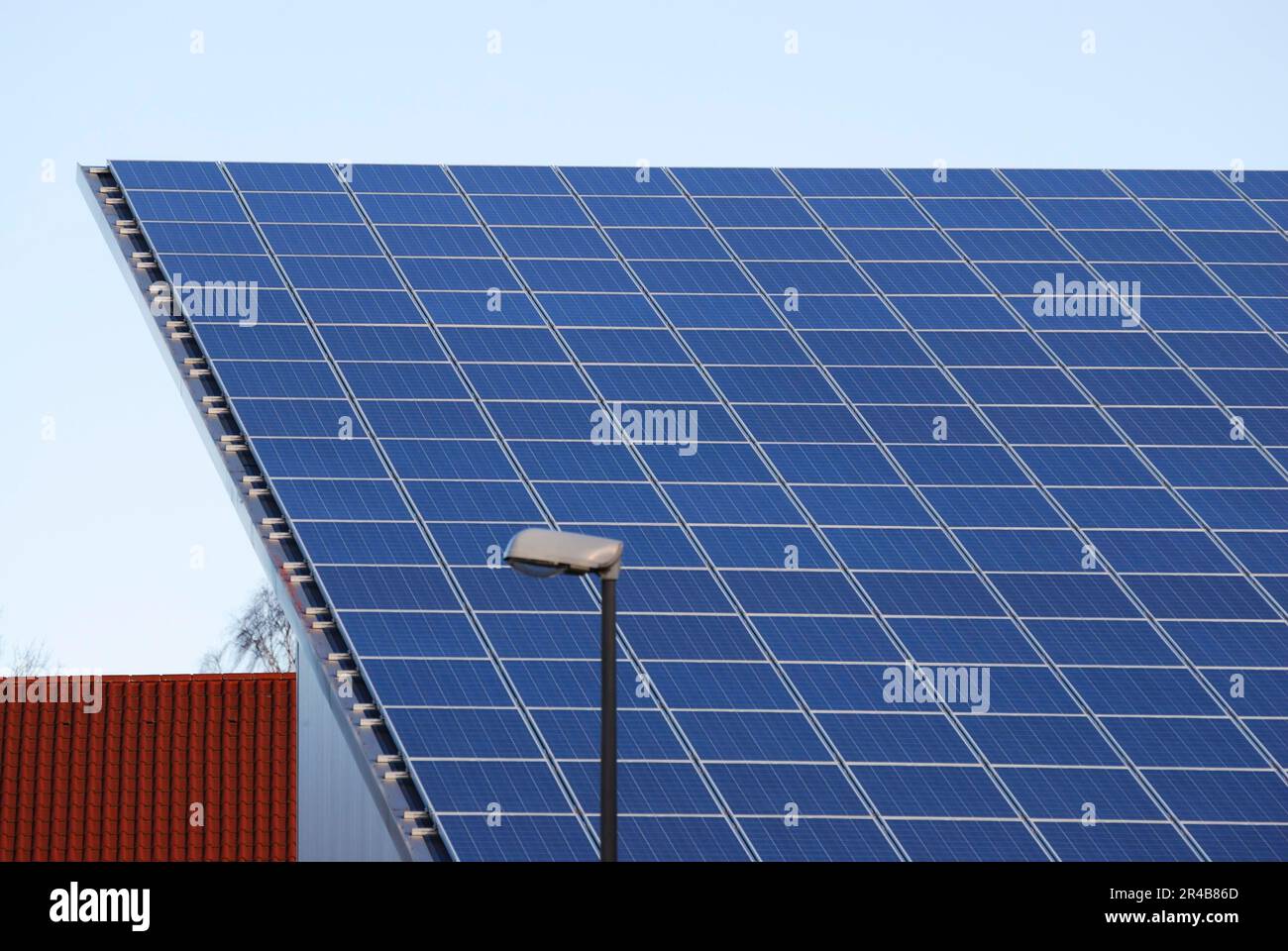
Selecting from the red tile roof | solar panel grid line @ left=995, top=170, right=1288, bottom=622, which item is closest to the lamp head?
solar panel grid line @ left=995, top=170, right=1288, bottom=622

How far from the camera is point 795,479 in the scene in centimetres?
3266

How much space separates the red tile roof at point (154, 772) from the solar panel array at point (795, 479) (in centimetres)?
1159

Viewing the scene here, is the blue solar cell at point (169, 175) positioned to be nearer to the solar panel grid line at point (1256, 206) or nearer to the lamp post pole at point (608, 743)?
the solar panel grid line at point (1256, 206)

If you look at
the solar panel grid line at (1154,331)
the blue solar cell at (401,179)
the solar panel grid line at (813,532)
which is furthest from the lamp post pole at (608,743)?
the blue solar cell at (401,179)

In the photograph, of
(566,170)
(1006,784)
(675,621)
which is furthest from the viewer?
(566,170)

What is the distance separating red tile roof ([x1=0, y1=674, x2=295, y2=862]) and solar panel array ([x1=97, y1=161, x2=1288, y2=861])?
1159 centimetres

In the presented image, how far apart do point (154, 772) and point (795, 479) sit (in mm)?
17379

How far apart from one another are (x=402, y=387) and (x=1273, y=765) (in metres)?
14.4

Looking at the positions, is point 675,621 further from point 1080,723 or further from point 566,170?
point 566,170

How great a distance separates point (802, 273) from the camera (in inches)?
1464

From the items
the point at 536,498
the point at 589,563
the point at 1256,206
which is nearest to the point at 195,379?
the point at 536,498

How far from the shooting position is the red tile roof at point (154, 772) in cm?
4212

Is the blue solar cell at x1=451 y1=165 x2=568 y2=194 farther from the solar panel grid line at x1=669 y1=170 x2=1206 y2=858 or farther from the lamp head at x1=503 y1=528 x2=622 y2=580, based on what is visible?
the lamp head at x1=503 y1=528 x2=622 y2=580
